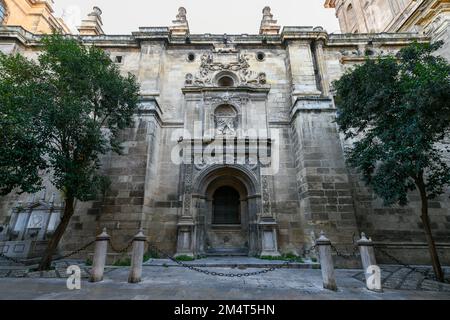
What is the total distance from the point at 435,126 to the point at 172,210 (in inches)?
366

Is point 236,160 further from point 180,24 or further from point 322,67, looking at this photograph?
point 180,24

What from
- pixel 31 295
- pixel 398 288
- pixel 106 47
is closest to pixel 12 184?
pixel 31 295

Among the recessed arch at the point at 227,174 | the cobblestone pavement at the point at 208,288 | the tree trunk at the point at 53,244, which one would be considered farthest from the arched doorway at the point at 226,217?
the tree trunk at the point at 53,244

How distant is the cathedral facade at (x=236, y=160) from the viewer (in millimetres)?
8844

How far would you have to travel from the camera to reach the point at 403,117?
21.4 ft

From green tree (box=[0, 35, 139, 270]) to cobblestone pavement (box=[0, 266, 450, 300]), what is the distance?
248cm

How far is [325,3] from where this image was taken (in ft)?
84.6

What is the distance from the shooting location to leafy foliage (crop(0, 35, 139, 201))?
616 centimetres

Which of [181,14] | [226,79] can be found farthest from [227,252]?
[181,14]

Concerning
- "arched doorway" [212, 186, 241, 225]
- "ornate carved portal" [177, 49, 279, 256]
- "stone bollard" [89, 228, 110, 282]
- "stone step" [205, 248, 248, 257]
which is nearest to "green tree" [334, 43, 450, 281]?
"ornate carved portal" [177, 49, 279, 256]

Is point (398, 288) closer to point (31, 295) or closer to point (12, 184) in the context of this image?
point (31, 295)

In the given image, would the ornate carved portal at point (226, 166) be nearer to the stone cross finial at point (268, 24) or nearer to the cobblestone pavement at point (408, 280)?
the cobblestone pavement at point (408, 280)

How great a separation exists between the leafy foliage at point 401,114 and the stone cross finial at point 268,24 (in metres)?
9.45

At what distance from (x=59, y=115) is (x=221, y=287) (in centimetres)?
670
